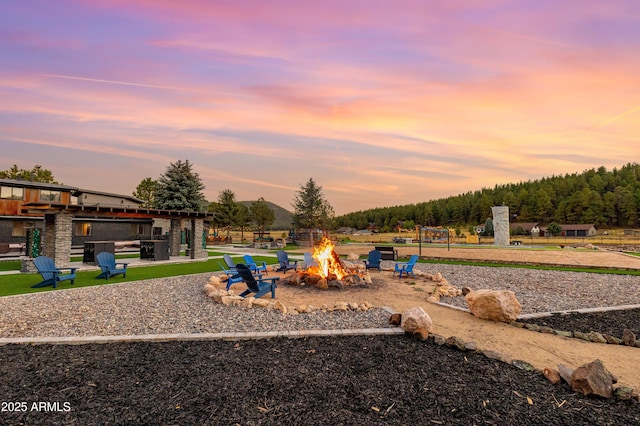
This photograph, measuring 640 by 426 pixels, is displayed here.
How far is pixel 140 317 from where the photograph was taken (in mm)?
6719

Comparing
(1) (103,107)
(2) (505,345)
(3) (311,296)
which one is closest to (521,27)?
(2) (505,345)

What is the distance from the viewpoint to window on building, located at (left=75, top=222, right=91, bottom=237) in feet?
88.6

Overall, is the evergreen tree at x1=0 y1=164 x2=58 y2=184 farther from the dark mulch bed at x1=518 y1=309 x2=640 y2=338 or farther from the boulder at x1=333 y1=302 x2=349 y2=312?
the dark mulch bed at x1=518 y1=309 x2=640 y2=338

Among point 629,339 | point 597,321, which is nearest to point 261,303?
point 629,339

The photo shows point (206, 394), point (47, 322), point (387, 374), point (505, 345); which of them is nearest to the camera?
point (206, 394)

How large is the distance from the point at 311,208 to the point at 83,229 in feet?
110

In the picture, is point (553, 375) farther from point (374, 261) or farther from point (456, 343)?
point (374, 261)

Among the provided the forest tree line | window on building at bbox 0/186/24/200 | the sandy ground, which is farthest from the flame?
the forest tree line

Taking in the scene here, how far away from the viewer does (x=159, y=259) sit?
17969 mm

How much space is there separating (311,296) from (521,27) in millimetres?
11021


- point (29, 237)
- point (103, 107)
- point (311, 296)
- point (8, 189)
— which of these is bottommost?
point (311, 296)

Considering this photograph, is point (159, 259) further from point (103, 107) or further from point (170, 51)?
point (170, 51)

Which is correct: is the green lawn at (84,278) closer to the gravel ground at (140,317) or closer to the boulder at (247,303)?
the gravel ground at (140,317)

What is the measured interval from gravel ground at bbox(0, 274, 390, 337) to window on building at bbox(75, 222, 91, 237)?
73.1 ft
